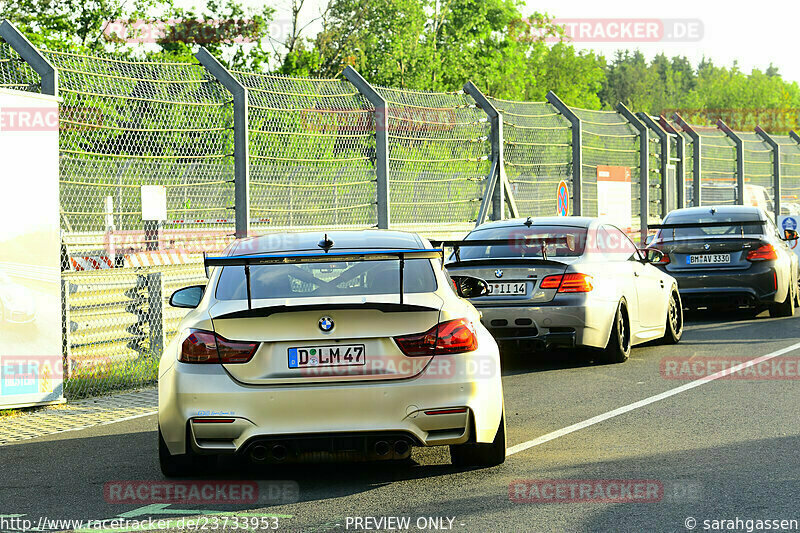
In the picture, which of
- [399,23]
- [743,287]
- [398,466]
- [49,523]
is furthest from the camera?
[399,23]

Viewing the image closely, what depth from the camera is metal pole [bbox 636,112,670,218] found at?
85.3ft

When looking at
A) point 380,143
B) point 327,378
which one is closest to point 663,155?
point 380,143

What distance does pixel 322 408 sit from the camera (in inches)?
236

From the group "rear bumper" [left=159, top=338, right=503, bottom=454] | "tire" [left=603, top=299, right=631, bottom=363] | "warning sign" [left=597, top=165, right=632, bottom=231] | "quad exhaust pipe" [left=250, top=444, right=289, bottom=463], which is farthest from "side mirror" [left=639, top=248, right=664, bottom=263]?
"warning sign" [left=597, top=165, right=632, bottom=231]

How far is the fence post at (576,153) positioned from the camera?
2148cm

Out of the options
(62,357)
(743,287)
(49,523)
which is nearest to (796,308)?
(743,287)

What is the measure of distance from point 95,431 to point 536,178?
13.4 meters

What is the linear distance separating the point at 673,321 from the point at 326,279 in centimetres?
766

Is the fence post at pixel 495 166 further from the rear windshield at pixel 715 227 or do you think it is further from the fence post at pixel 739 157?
the fence post at pixel 739 157

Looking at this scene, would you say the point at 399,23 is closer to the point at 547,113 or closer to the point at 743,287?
the point at 547,113

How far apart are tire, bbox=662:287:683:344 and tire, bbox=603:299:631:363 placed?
147 centimetres

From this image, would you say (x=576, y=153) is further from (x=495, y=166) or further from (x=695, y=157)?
(x=695, y=157)

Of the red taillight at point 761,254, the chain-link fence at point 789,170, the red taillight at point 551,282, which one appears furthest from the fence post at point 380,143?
the chain-link fence at point 789,170

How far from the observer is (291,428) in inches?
236
